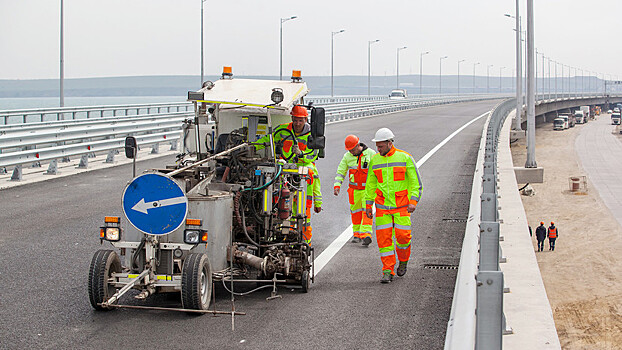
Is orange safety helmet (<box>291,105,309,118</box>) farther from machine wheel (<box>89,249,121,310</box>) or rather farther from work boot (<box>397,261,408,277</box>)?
machine wheel (<box>89,249,121,310</box>)

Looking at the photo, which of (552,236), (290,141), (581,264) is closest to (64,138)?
(290,141)

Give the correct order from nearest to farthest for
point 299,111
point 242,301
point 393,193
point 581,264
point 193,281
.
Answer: point 193,281
point 242,301
point 393,193
point 299,111
point 581,264

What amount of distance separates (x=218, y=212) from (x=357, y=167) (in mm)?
4293

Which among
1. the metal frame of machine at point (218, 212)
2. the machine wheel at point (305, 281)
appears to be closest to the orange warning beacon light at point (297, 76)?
the metal frame of machine at point (218, 212)

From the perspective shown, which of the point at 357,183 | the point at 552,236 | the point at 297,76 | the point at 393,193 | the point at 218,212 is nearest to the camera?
the point at 218,212

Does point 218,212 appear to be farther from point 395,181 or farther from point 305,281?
point 395,181

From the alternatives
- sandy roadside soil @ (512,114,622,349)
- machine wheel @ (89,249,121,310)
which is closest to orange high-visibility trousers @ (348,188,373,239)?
sandy roadside soil @ (512,114,622,349)

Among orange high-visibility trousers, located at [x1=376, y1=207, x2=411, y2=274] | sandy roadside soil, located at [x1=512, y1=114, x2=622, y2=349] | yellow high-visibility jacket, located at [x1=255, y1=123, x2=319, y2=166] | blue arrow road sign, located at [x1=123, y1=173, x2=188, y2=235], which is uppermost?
yellow high-visibility jacket, located at [x1=255, y1=123, x2=319, y2=166]

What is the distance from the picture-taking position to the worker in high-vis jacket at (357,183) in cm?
1127

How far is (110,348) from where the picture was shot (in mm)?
6594

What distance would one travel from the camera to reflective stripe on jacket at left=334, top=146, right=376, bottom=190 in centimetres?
1163

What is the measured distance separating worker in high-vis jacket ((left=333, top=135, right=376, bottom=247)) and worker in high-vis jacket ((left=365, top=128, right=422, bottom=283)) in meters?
1.77

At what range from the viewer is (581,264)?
71.2 ft

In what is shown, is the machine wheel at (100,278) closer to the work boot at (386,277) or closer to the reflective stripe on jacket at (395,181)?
the work boot at (386,277)
